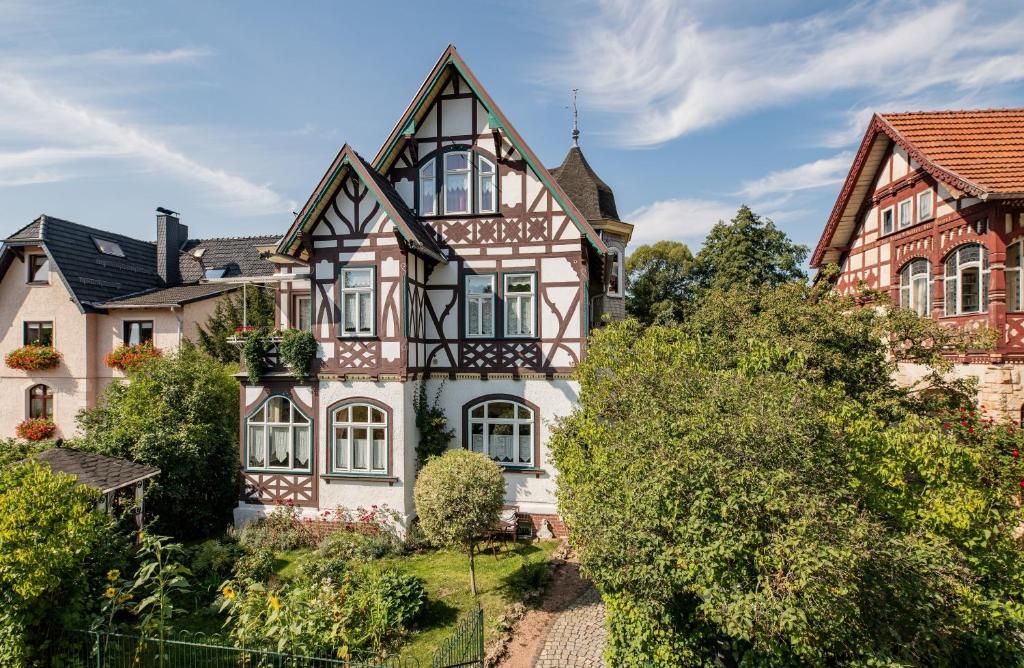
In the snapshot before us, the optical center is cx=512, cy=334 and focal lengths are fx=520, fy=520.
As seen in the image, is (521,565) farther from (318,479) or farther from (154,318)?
(154,318)

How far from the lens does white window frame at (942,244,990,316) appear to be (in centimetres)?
1412

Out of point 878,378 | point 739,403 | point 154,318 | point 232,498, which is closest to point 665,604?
point 739,403

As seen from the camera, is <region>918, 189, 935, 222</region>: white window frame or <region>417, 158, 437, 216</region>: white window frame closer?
<region>417, 158, 437, 216</region>: white window frame

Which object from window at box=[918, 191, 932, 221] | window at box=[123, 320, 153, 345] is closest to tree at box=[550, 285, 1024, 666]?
window at box=[918, 191, 932, 221]

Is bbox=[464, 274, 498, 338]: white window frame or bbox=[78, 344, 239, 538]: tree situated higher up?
bbox=[464, 274, 498, 338]: white window frame

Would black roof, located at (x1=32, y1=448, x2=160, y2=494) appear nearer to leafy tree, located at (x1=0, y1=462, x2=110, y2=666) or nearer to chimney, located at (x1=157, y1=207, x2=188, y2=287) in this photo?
leafy tree, located at (x1=0, y1=462, x2=110, y2=666)

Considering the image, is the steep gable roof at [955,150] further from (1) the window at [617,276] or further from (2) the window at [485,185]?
(2) the window at [485,185]

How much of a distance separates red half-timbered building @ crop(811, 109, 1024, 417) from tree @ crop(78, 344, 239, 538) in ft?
60.6

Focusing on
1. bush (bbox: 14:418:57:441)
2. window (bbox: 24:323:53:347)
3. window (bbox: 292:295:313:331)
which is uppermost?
window (bbox: 292:295:313:331)

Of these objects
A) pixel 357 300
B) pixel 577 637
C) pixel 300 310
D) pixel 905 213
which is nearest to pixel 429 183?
pixel 357 300

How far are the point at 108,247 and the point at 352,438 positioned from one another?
20.2 metres

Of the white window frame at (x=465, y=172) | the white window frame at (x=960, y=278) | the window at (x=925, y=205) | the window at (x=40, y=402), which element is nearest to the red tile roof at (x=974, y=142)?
the window at (x=925, y=205)

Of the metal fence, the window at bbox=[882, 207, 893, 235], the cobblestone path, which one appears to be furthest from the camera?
the window at bbox=[882, 207, 893, 235]

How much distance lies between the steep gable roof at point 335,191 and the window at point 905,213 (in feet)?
52.0
